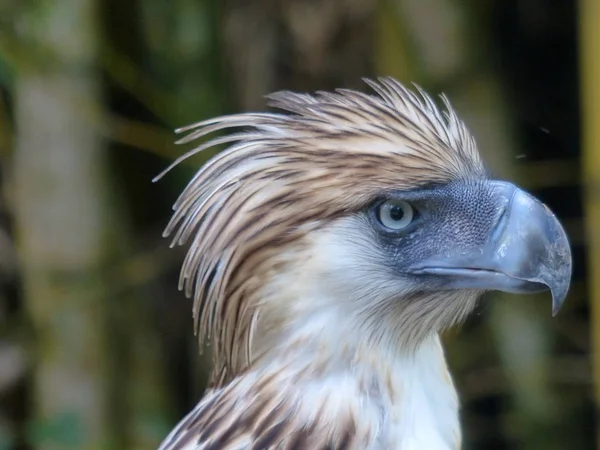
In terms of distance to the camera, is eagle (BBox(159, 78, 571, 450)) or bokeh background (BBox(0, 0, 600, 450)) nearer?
eagle (BBox(159, 78, 571, 450))

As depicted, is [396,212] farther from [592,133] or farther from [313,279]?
[592,133]

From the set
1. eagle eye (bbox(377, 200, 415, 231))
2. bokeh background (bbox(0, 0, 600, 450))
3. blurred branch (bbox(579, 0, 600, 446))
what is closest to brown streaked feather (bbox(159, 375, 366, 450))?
eagle eye (bbox(377, 200, 415, 231))

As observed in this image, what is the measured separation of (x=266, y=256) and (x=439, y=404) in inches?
13.2

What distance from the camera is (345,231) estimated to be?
55.0 inches

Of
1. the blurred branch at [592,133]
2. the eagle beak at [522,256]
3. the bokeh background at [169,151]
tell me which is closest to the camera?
the eagle beak at [522,256]

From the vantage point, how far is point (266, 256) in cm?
140

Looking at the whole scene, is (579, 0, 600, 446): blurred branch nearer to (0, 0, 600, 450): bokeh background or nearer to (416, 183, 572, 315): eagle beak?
(0, 0, 600, 450): bokeh background

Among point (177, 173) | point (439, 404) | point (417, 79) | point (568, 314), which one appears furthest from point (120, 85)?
point (439, 404)

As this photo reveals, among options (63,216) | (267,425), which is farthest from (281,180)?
(63,216)

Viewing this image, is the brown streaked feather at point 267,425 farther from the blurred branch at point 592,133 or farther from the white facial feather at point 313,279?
the blurred branch at point 592,133

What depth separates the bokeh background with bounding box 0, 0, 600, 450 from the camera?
251 centimetres

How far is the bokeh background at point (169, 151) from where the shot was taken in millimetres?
A: 2506

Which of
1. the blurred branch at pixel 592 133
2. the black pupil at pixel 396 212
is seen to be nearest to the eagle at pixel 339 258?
the black pupil at pixel 396 212

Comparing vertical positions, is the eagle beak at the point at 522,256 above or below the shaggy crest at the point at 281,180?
below
